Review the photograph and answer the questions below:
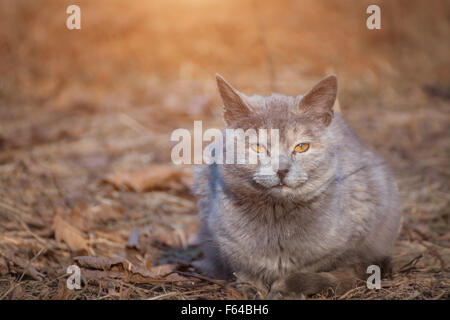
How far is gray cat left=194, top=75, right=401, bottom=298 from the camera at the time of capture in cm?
217

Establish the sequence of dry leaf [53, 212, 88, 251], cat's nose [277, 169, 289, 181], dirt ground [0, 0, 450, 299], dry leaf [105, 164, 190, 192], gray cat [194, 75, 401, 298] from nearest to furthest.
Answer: cat's nose [277, 169, 289, 181]
gray cat [194, 75, 401, 298]
dirt ground [0, 0, 450, 299]
dry leaf [53, 212, 88, 251]
dry leaf [105, 164, 190, 192]

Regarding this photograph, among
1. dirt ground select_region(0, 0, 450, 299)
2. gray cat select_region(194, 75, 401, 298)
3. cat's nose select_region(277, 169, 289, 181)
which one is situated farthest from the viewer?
dirt ground select_region(0, 0, 450, 299)

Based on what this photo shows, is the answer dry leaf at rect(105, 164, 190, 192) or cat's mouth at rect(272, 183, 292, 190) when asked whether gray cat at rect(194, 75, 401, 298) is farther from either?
dry leaf at rect(105, 164, 190, 192)

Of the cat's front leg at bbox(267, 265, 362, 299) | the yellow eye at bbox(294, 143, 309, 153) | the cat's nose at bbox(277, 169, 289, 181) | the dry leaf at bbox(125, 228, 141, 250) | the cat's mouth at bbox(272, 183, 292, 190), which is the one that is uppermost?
the yellow eye at bbox(294, 143, 309, 153)

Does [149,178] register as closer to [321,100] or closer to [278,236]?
[278,236]

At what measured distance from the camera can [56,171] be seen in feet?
12.9

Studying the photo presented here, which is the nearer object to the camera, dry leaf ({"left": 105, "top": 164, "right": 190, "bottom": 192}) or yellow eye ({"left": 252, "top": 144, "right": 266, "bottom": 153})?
yellow eye ({"left": 252, "top": 144, "right": 266, "bottom": 153})

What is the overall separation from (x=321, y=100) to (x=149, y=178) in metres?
1.87

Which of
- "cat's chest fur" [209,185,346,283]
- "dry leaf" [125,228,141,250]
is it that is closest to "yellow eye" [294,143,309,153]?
"cat's chest fur" [209,185,346,283]

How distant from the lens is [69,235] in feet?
9.22

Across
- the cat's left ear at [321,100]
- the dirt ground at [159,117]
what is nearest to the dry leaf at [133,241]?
the dirt ground at [159,117]

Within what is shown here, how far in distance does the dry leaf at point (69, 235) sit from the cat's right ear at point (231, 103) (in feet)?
4.22

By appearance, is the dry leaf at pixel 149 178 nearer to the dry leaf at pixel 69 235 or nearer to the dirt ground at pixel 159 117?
the dirt ground at pixel 159 117
